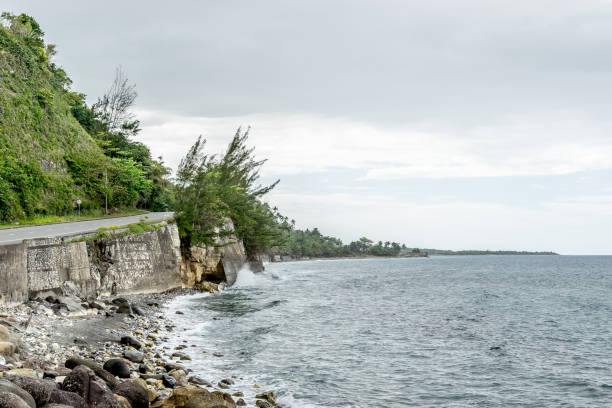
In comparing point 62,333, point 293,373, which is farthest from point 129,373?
point 293,373

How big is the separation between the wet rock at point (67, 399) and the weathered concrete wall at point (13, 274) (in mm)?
9005

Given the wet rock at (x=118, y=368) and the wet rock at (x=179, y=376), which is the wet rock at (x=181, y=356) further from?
the wet rock at (x=118, y=368)

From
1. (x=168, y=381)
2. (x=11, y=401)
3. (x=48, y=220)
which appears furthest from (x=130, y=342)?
(x=48, y=220)

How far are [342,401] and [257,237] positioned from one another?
37.0 m

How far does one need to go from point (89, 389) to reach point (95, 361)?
14.0ft

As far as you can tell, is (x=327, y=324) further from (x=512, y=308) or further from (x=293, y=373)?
(x=512, y=308)

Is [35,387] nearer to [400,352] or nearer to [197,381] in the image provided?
[197,381]

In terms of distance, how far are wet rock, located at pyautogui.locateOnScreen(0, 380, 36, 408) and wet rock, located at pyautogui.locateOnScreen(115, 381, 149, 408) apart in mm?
2367

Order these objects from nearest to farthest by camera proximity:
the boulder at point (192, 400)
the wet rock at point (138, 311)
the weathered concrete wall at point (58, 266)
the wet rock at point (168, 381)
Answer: the boulder at point (192, 400)
the wet rock at point (168, 381)
the weathered concrete wall at point (58, 266)
the wet rock at point (138, 311)

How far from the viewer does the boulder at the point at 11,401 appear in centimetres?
614

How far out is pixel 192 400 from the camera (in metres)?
9.16

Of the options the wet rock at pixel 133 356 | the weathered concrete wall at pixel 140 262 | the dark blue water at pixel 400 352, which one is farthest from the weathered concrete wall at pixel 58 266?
the wet rock at pixel 133 356

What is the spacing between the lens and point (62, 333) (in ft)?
A: 44.0

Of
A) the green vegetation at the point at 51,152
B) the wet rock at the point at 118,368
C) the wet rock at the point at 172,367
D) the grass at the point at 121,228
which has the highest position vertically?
the green vegetation at the point at 51,152
